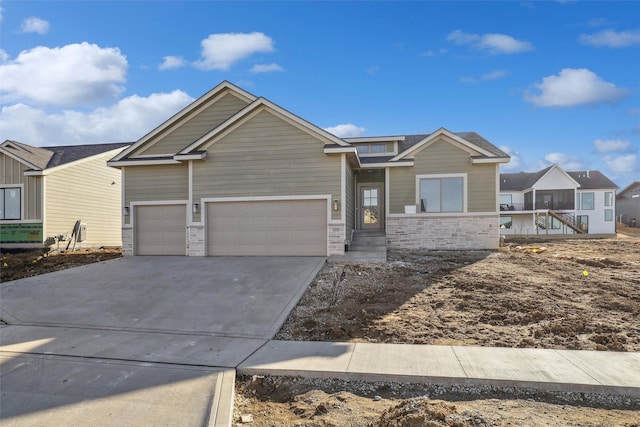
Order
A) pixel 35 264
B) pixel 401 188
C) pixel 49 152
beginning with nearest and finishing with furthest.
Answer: pixel 35 264 < pixel 401 188 < pixel 49 152

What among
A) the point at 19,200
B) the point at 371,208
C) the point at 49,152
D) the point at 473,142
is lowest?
the point at 371,208

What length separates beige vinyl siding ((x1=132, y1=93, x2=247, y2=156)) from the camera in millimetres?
15297

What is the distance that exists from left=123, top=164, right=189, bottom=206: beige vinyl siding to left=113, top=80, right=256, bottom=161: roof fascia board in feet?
2.91

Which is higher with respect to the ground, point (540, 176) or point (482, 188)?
point (540, 176)

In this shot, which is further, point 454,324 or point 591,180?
point 591,180

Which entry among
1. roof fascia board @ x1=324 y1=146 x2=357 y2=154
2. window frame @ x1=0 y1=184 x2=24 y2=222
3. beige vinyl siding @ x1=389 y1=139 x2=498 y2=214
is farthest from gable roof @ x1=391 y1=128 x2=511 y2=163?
window frame @ x1=0 y1=184 x2=24 y2=222

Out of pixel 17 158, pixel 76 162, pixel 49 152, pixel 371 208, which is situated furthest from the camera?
pixel 49 152

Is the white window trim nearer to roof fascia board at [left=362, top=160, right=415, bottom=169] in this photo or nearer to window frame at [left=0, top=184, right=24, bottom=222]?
roof fascia board at [left=362, top=160, right=415, bottom=169]

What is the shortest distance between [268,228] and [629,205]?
5151 cm

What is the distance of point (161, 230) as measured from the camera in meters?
14.7

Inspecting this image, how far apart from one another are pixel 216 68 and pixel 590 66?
47.4 ft

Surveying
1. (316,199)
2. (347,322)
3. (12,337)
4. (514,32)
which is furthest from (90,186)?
(514,32)

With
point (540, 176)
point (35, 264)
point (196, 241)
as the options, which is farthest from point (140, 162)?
point (540, 176)

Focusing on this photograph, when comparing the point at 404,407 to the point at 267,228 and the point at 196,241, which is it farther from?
the point at 196,241
